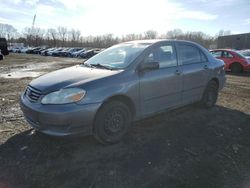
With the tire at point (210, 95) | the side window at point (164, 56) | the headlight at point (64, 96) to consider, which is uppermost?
the side window at point (164, 56)

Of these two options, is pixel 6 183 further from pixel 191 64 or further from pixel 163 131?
pixel 191 64

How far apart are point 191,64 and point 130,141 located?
2304 mm

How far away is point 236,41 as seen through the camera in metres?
42.8

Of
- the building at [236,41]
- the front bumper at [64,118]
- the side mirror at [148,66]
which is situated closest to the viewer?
the front bumper at [64,118]

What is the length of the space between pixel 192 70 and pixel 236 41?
42580mm

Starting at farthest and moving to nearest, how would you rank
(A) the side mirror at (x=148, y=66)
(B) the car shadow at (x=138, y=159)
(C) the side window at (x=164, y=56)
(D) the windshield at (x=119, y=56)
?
(C) the side window at (x=164, y=56) → (D) the windshield at (x=119, y=56) → (A) the side mirror at (x=148, y=66) → (B) the car shadow at (x=138, y=159)

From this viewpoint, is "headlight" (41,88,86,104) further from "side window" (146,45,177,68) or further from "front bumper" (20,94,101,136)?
"side window" (146,45,177,68)

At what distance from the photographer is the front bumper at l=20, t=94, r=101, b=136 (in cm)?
342

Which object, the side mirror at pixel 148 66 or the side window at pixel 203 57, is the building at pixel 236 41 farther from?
the side mirror at pixel 148 66

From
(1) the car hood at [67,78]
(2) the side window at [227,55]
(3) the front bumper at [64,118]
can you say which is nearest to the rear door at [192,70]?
(1) the car hood at [67,78]

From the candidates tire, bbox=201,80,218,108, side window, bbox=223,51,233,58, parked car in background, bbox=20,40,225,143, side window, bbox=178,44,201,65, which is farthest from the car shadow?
side window, bbox=223,51,233,58

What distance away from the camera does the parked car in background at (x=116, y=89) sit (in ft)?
11.5

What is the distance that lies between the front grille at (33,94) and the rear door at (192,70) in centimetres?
286

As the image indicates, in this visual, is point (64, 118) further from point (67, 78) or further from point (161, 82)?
point (161, 82)
